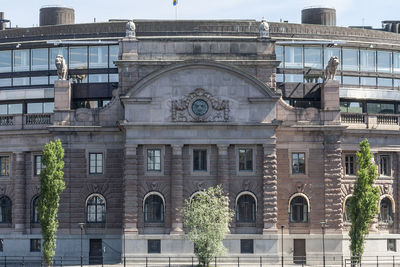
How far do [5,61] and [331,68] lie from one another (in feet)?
108

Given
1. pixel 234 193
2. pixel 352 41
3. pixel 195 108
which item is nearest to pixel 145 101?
pixel 195 108

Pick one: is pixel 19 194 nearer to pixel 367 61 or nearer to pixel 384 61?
pixel 367 61

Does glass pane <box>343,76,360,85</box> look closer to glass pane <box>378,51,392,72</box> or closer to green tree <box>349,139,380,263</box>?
glass pane <box>378,51,392,72</box>

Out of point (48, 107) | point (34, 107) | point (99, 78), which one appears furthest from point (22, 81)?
point (99, 78)

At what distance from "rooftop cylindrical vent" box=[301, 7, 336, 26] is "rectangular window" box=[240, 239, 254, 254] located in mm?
32937

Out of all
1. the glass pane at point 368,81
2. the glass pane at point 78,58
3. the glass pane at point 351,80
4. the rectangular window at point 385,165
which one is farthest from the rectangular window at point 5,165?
the glass pane at point 368,81

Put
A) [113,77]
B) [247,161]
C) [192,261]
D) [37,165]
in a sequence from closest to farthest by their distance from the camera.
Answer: [192,261]
[247,161]
[37,165]
[113,77]

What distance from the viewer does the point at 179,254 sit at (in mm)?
80812

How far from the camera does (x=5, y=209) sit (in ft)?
292

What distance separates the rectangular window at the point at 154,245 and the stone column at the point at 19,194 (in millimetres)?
13263

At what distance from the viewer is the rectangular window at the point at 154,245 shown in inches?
3196

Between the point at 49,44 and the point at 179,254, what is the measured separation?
87.4 ft

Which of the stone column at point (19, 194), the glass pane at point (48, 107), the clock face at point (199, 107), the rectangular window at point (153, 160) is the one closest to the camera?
the clock face at point (199, 107)

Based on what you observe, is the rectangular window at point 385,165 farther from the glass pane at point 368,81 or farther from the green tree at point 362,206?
the green tree at point 362,206
